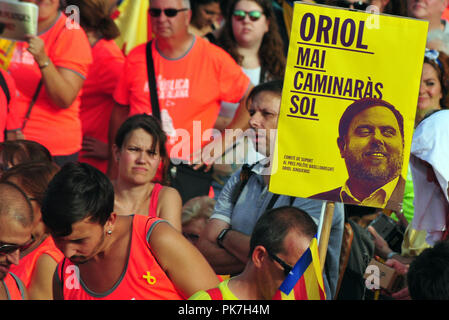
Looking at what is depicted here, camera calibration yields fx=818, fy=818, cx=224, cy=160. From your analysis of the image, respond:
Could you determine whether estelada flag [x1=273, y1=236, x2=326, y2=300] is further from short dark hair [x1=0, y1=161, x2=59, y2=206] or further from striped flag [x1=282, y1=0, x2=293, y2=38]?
striped flag [x1=282, y1=0, x2=293, y2=38]

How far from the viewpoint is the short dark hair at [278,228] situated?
3486 mm

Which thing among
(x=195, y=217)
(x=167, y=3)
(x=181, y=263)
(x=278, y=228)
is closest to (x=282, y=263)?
(x=278, y=228)

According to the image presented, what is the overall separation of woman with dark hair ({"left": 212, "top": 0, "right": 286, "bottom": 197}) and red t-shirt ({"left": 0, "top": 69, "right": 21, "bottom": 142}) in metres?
1.73

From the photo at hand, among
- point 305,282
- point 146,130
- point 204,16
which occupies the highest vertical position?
point 204,16

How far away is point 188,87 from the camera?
5.77 metres

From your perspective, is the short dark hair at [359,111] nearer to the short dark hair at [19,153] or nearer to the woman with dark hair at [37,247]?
the woman with dark hair at [37,247]

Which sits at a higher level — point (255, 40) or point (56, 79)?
point (255, 40)

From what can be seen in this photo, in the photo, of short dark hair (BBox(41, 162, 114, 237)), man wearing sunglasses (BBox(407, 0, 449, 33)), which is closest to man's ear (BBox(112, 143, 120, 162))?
short dark hair (BBox(41, 162, 114, 237))

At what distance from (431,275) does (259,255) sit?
2.37 feet

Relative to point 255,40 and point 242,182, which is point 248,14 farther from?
point 242,182

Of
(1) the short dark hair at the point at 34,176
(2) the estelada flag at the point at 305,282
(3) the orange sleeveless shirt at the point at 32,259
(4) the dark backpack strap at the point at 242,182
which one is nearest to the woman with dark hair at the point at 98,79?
(1) the short dark hair at the point at 34,176

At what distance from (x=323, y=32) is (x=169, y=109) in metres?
2.38
